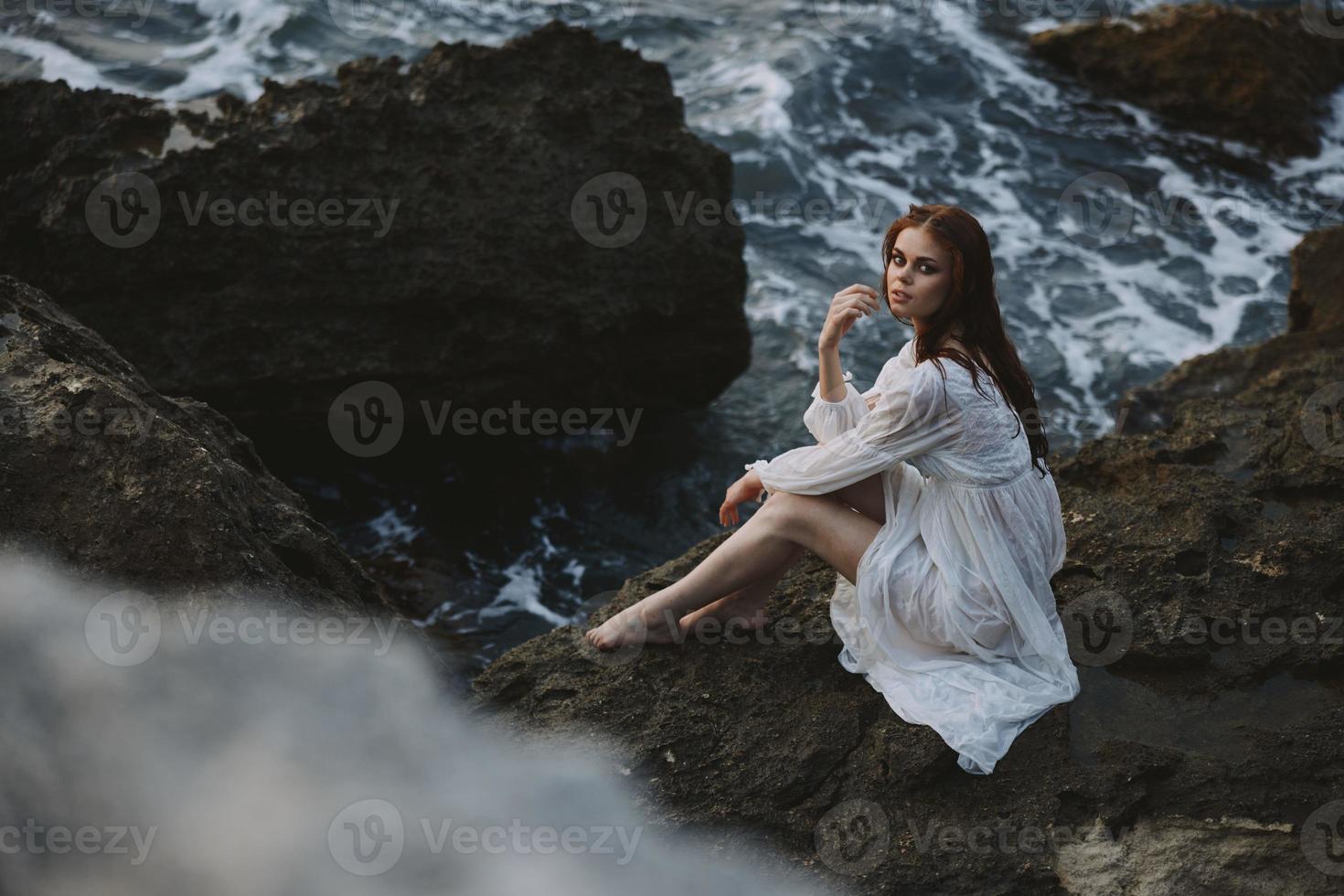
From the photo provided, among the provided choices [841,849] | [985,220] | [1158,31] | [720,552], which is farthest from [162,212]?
[1158,31]

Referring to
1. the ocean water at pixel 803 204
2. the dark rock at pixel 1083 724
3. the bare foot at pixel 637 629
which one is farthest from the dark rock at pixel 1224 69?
the bare foot at pixel 637 629

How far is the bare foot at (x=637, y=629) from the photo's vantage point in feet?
13.5

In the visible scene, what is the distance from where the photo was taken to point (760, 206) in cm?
993

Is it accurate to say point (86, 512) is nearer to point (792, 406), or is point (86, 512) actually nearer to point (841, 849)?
point (841, 849)

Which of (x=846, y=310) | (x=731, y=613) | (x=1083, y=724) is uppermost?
(x=846, y=310)

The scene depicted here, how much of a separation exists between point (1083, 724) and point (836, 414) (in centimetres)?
118

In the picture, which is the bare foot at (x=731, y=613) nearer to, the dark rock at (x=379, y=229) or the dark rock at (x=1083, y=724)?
the dark rock at (x=1083, y=724)

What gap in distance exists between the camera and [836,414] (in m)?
4.02

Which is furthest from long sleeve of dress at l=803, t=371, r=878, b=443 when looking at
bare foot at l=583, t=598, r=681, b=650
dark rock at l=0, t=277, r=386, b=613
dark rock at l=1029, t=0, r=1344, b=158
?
dark rock at l=1029, t=0, r=1344, b=158

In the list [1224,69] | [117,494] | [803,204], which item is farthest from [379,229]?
[1224,69]

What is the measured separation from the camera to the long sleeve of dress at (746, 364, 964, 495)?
371 cm

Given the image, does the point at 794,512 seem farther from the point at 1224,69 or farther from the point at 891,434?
the point at 1224,69

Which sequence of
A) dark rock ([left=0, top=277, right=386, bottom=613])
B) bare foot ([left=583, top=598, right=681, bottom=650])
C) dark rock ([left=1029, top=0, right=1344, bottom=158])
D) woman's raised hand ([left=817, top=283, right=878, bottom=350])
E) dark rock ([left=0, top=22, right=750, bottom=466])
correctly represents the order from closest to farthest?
1. dark rock ([left=0, top=277, right=386, bottom=613])
2. woman's raised hand ([left=817, top=283, right=878, bottom=350])
3. bare foot ([left=583, top=598, right=681, bottom=650])
4. dark rock ([left=0, top=22, right=750, bottom=466])
5. dark rock ([left=1029, top=0, right=1344, bottom=158])

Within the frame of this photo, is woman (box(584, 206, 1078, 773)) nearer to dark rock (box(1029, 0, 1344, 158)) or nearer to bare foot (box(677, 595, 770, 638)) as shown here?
bare foot (box(677, 595, 770, 638))
